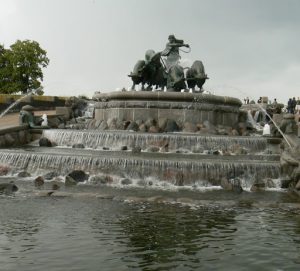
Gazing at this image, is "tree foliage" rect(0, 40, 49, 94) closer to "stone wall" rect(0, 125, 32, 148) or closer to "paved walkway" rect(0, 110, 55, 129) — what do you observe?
"paved walkway" rect(0, 110, 55, 129)

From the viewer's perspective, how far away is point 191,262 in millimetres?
6051

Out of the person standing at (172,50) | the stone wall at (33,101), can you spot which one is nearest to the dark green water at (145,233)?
the person standing at (172,50)

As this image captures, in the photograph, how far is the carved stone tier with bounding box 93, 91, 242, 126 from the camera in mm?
21969

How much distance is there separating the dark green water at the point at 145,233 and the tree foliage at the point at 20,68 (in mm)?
48684

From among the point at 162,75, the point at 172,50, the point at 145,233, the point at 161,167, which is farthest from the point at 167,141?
the point at 172,50

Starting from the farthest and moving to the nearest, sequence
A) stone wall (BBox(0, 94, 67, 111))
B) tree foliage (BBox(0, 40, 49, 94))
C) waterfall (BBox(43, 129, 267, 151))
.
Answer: tree foliage (BBox(0, 40, 49, 94)) → stone wall (BBox(0, 94, 67, 111)) → waterfall (BBox(43, 129, 267, 151))

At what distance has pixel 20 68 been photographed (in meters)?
58.1

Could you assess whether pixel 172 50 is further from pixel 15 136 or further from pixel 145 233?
pixel 145 233

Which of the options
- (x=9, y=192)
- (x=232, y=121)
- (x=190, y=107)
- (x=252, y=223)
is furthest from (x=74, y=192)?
(x=232, y=121)

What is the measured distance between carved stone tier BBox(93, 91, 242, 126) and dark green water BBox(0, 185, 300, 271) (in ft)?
36.8

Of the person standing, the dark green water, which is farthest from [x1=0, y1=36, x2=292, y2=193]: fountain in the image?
the dark green water

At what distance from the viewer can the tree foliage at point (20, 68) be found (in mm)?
57500

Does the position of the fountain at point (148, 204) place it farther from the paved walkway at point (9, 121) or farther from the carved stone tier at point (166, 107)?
the paved walkway at point (9, 121)

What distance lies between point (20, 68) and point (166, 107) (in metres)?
39.7
